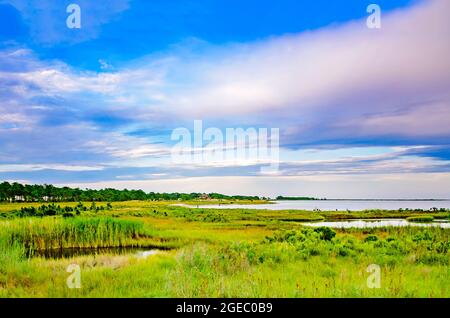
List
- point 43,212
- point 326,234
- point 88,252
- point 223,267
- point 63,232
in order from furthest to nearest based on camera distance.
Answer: point 43,212 < point 63,232 < point 326,234 < point 88,252 < point 223,267

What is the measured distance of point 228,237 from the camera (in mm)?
23969

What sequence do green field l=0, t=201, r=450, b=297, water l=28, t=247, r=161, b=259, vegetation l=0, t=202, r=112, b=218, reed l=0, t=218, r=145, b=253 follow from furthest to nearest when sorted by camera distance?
1. vegetation l=0, t=202, r=112, b=218
2. reed l=0, t=218, r=145, b=253
3. water l=28, t=247, r=161, b=259
4. green field l=0, t=201, r=450, b=297

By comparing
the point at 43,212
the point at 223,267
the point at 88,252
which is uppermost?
the point at 43,212

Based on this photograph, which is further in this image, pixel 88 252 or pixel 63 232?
pixel 63 232

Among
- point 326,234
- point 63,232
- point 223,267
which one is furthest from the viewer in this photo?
point 63,232

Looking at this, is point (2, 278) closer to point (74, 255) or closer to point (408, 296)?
point (74, 255)

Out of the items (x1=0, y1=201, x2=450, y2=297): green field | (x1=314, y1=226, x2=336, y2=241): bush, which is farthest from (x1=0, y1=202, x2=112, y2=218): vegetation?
(x1=314, y1=226, x2=336, y2=241): bush

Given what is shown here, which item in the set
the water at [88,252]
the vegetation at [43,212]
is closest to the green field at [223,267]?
the water at [88,252]

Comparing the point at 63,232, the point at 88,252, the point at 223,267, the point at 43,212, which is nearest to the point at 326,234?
the point at 223,267

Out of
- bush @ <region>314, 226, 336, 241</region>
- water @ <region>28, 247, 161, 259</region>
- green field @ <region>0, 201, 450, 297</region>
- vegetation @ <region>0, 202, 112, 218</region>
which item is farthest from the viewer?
vegetation @ <region>0, 202, 112, 218</region>

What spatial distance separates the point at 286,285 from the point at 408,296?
302cm

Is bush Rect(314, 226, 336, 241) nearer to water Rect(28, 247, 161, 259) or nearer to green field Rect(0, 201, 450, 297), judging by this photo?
green field Rect(0, 201, 450, 297)

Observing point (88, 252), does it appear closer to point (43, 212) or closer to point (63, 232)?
point (63, 232)
